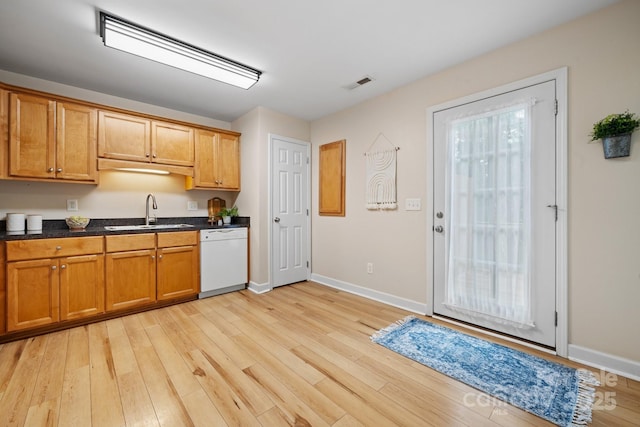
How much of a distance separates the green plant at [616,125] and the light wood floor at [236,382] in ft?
5.31

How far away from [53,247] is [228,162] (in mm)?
2070

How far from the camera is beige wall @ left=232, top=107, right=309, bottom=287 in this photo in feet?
11.7

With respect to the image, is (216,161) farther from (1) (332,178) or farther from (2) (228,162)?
(1) (332,178)

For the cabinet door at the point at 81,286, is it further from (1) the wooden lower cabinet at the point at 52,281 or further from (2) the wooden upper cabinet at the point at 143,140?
(2) the wooden upper cabinet at the point at 143,140

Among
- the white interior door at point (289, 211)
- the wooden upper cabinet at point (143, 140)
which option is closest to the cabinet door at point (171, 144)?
the wooden upper cabinet at point (143, 140)

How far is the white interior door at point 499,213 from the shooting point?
2059mm

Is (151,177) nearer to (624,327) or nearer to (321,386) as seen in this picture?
(321,386)

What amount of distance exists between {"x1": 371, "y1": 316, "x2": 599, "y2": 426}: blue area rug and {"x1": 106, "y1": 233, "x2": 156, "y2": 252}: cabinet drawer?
2571mm

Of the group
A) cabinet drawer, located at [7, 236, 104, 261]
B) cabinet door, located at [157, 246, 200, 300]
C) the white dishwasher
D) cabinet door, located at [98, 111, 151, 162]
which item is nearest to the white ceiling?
cabinet door, located at [98, 111, 151, 162]

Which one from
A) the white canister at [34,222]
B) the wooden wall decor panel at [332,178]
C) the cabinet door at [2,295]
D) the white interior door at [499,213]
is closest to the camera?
the white interior door at [499,213]

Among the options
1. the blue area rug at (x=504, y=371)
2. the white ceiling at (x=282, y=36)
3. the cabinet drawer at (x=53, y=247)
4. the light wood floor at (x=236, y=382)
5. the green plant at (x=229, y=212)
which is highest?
the white ceiling at (x=282, y=36)

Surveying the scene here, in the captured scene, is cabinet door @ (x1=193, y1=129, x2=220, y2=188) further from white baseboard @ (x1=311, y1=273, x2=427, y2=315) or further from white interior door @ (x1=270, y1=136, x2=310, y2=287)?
white baseboard @ (x1=311, y1=273, x2=427, y2=315)

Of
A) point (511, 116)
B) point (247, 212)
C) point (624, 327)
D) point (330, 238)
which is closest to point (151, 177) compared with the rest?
point (247, 212)

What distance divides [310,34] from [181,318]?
116 inches
